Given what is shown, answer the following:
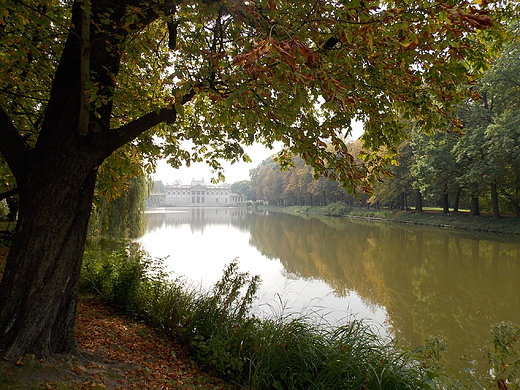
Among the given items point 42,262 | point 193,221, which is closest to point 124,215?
point 42,262

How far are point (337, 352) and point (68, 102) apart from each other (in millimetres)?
3532

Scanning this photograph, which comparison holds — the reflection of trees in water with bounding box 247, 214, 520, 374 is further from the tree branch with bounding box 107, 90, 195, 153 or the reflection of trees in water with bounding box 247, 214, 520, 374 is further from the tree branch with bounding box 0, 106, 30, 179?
the tree branch with bounding box 0, 106, 30, 179

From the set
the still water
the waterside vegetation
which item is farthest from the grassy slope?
the waterside vegetation

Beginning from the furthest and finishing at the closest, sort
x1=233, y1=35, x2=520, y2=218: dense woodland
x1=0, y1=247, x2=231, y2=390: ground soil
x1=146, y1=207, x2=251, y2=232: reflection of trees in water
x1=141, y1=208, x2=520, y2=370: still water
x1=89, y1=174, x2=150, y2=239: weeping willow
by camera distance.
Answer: x1=146, y1=207, x2=251, y2=232: reflection of trees in water, x1=233, y1=35, x2=520, y2=218: dense woodland, x1=89, y1=174, x2=150, y2=239: weeping willow, x1=141, y1=208, x2=520, y2=370: still water, x1=0, y1=247, x2=231, y2=390: ground soil

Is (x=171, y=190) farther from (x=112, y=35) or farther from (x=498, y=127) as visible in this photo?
(x=112, y=35)

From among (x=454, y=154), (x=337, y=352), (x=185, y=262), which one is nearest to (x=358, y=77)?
(x=337, y=352)

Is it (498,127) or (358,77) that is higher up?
(498,127)

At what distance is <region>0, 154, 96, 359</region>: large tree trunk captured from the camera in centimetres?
262

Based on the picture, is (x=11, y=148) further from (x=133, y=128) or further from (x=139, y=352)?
(x=139, y=352)

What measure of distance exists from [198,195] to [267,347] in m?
107

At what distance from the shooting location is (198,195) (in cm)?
10844

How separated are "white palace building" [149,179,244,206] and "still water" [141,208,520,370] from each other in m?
85.6

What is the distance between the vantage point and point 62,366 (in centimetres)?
270

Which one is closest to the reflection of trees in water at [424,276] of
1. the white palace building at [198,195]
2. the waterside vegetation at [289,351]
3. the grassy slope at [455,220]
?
the waterside vegetation at [289,351]
